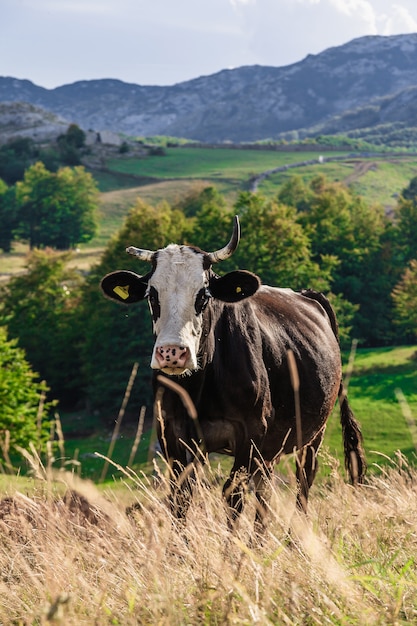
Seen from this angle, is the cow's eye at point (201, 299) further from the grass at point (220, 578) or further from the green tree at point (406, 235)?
the green tree at point (406, 235)

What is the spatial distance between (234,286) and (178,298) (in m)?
0.78

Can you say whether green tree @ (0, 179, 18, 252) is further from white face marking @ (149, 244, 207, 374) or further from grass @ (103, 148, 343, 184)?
white face marking @ (149, 244, 207, 374)

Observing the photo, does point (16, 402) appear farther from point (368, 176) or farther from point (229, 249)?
point (368, 176)

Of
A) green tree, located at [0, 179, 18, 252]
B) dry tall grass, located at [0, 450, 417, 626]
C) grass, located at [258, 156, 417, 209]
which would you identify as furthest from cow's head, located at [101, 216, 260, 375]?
grass, located at [258, 156, 417, 209]

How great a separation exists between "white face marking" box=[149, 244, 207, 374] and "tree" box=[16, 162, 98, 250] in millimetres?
103816

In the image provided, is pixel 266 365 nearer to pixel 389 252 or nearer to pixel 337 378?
pixel 337 378

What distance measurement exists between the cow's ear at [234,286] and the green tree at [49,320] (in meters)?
52.7

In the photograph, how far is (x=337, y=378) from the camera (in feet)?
32.9

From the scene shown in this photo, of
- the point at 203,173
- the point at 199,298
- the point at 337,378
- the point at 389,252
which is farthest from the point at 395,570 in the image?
the point at 203,173

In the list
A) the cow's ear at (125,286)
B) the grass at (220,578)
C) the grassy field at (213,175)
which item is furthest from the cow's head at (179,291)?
the grassy field at (213,175)

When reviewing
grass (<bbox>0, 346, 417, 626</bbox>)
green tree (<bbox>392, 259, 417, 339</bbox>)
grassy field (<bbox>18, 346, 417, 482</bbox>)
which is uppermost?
grass (<bbox>0, 346, 417, 626</bbox>)

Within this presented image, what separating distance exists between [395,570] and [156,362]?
8.86 feet

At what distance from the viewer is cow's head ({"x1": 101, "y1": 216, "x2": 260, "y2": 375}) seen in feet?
21.9

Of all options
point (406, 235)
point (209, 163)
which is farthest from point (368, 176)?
point (406, 235)
